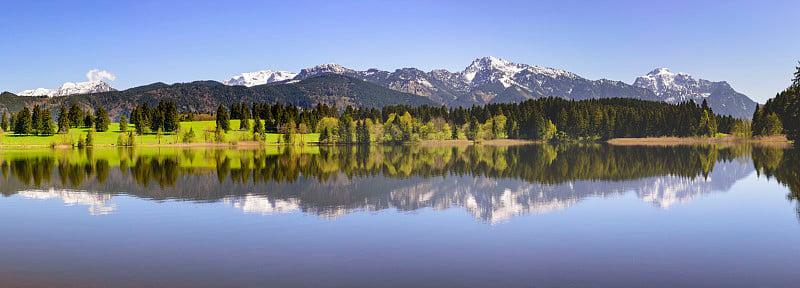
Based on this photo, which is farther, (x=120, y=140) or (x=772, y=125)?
(x=772, y=125)

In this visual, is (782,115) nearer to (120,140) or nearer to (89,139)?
(120,140)

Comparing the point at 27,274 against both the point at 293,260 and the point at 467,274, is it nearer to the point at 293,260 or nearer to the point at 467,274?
the point at 293,260

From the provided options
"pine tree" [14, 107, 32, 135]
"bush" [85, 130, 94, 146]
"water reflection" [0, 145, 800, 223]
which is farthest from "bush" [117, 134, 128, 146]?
"water reflection" [0, 145, 800, 223]

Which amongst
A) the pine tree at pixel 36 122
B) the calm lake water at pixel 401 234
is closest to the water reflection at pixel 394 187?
the calm lake water at pixel 401 234

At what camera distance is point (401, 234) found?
85.4ft

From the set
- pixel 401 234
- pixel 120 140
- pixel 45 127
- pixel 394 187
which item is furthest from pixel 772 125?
pixel 45 127

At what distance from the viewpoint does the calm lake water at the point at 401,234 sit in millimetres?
18484

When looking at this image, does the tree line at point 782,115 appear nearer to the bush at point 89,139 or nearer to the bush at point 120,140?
the bush at point 120,140

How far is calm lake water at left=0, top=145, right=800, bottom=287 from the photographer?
18.5 meters

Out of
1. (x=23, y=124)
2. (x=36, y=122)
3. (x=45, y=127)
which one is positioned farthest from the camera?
(x=45, y=127)

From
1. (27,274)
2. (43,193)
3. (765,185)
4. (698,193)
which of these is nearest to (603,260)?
(27,274)

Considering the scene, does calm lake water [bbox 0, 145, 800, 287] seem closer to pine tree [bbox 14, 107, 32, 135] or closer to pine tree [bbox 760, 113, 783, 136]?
pine tree [bbox 760, 113, 783, 136]

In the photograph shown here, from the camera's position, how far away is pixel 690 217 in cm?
3145

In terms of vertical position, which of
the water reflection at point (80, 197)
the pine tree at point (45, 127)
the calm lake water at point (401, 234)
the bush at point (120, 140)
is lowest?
the water reflection at point (80, 197)
